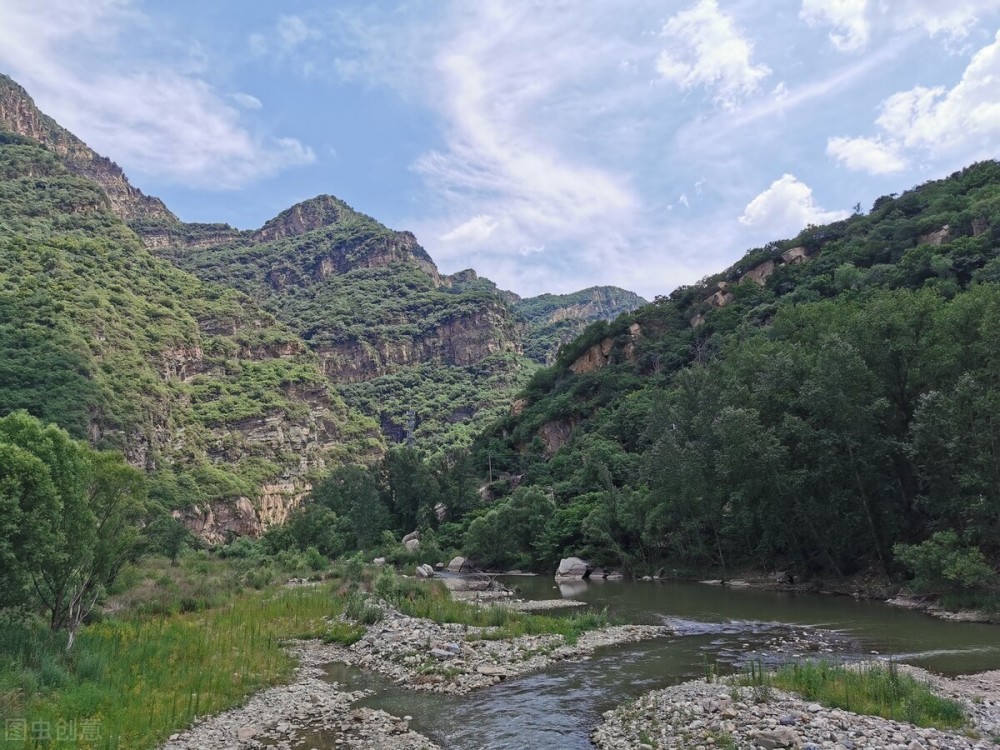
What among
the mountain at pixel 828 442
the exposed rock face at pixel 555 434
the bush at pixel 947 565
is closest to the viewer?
the bush at pixel 947 565

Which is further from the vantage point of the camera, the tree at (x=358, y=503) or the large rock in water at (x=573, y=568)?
the tree at (x=358, y=503)

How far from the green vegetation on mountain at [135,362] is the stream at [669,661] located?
10968 centimetres

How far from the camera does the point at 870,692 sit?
573 inches

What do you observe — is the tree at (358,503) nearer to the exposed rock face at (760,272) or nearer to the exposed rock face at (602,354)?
the exposed rock face at (602,354)

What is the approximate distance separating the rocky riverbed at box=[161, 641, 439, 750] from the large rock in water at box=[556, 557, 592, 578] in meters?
45.5

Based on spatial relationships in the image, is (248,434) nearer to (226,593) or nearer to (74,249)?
(74,249)

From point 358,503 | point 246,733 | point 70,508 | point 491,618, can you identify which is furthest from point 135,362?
point 246,733

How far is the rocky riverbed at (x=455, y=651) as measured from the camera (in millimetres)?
19859

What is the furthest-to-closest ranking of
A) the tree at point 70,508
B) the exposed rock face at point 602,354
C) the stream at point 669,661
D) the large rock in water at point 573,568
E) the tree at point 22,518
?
1. the exposed rock face at point 602,354
2. the large rock in water at point 573,568
3. the tree at point 70,508
4. the tree at point 22,518
5. the stream at point 669,661

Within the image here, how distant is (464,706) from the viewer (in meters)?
17.2

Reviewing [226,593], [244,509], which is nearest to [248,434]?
[244,509]

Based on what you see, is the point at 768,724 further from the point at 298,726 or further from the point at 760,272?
the point at 760,272

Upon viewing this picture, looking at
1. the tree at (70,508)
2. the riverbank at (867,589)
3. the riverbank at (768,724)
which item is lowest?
the riverbank at (867,589)

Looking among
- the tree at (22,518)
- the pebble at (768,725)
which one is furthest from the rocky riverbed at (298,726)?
the tree at (22,518)
